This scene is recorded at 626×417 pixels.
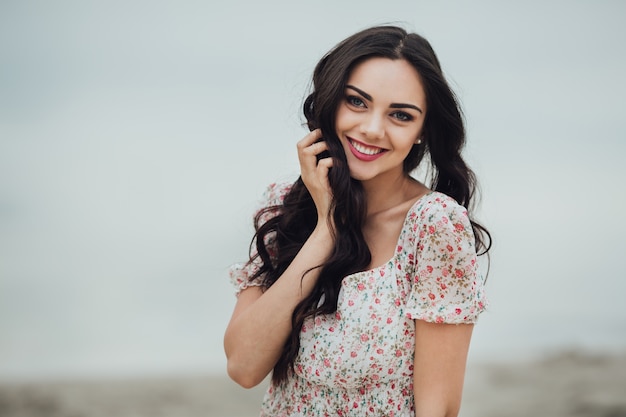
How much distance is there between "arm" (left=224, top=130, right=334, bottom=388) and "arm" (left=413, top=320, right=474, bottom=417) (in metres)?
0.39

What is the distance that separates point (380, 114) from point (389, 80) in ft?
0.35

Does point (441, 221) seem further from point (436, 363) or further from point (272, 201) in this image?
point (272, 201)

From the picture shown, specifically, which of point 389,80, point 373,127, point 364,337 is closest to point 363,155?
point 373,127

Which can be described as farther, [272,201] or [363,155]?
[272,201]

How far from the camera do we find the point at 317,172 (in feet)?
8.45

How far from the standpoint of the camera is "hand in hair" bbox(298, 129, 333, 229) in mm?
2555

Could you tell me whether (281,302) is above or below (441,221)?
below

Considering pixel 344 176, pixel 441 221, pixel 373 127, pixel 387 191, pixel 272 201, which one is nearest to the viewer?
pixel 441 221

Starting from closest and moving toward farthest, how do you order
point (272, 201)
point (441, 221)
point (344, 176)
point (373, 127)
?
point (441, 221)
point (373, 127)
point (344, 176)
point (272, 201)

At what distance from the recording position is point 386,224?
8.53ft

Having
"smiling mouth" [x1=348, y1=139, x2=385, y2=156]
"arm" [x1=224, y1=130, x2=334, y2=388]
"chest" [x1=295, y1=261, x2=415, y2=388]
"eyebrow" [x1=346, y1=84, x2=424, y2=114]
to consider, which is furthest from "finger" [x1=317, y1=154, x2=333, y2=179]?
"chest" [x1=295, y1=261, x2=415, y2=388]

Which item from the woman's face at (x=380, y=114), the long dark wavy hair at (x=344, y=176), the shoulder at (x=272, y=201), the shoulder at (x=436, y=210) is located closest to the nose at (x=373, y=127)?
the woman's face at (x=380, y=114)

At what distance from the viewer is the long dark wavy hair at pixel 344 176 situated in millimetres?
2471

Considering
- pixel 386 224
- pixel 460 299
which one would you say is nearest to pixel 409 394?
pixel 460 299
